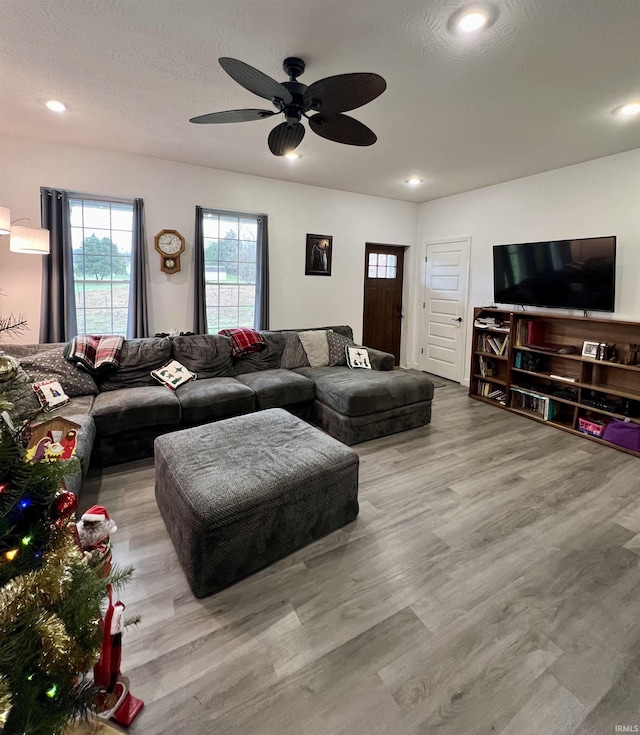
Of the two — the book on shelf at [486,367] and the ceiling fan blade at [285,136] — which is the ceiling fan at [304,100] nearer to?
the ceiling fan blade at [285,136]

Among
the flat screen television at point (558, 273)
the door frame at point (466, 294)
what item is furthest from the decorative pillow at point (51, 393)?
the door frame at point (466, 294)

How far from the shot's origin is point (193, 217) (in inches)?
175

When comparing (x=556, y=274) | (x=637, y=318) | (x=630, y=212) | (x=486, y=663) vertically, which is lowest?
(x=486, y=663)

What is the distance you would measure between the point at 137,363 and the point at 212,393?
84 cm

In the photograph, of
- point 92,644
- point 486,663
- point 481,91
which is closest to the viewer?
point 92,644

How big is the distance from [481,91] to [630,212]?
2.19m

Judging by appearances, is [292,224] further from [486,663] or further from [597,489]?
[486,663]

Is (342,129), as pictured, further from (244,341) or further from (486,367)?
(486,367)

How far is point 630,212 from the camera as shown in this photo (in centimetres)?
361

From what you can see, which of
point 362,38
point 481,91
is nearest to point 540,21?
point 481,91

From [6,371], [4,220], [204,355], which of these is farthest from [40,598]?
[4,220]

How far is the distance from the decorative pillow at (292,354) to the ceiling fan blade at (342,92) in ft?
8.61

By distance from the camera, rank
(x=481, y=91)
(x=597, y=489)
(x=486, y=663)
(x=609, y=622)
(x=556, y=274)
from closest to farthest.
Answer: (x=486, y=663)
(x=609, y=622)
(x=481, y=91)
(x=597, y=489)
(x=556, y=274)

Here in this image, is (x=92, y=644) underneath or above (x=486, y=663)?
above
